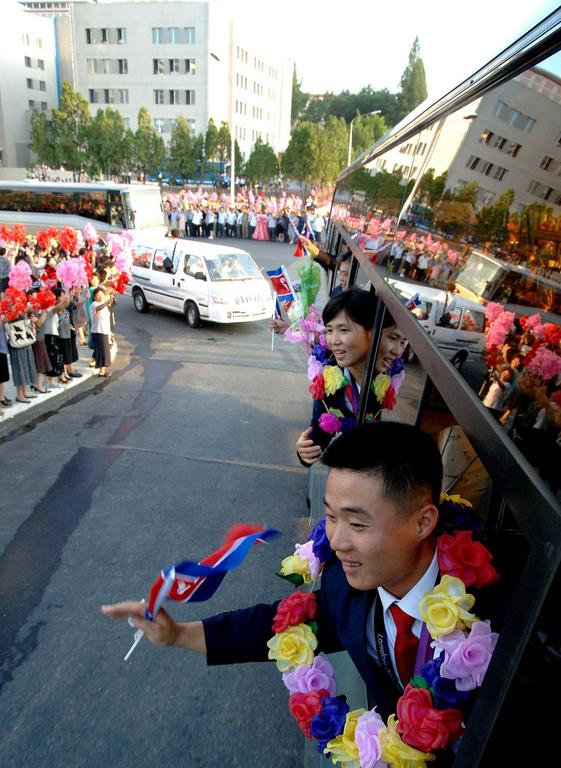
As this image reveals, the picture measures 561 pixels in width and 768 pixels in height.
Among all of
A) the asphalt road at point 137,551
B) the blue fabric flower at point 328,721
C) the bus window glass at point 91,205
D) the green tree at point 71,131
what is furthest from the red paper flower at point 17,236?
the green tree at point 71,131

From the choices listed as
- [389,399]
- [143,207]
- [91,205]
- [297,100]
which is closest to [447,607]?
[389,399]

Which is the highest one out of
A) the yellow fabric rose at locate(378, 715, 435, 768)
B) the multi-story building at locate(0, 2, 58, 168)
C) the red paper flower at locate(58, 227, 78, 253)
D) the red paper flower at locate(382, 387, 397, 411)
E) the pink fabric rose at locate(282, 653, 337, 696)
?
the multi-story building at locate(0, 2, 58, 168)

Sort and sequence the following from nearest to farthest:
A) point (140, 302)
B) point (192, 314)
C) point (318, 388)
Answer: point (318, 388)
point (192, 314)
point (140, 302)

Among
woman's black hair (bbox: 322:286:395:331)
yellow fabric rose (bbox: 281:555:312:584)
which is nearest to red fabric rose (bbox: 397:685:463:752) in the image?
yellow fabric rose (bbox: 281:555:312:584)

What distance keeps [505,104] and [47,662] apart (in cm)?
384

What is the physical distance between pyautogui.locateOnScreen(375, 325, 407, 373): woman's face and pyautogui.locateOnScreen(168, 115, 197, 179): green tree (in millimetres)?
46414

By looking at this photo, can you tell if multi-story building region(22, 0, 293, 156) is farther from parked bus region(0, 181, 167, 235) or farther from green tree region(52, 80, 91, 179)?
parked bus region(0, 181, 167, 235)

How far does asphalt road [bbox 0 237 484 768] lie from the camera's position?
2.90 metres

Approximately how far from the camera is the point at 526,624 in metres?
0.91

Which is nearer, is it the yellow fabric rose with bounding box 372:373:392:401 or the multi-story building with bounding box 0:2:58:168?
the yellow fabric rose with bounding box 372:373:392:401

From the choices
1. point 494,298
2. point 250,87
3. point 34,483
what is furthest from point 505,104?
point 250,87

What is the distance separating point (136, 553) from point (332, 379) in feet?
7.80

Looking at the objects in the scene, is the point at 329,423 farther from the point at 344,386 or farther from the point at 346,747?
the point at 346,747

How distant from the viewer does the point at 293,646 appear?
5.75ft
